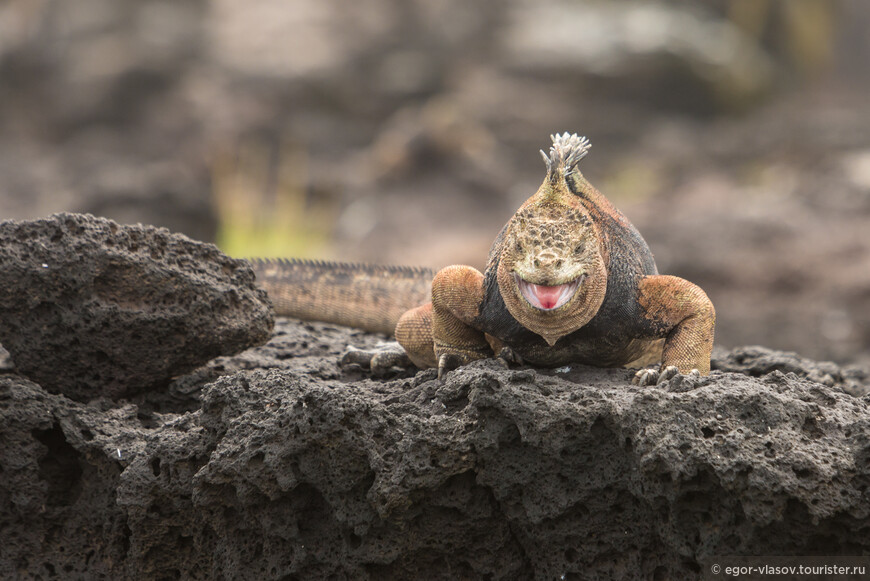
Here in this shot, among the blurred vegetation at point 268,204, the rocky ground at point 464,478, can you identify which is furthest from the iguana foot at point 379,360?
the blurred vegetation at point 268,204

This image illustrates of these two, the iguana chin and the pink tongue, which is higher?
Answer: the iguana chin

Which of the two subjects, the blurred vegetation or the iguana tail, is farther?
the blurred vegetation

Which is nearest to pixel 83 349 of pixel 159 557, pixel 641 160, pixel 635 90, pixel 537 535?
pixel 159 557

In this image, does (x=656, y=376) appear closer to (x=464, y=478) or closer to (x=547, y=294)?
(x=547, y=294)

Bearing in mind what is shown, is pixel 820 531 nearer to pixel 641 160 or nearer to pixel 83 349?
pixel 83 349

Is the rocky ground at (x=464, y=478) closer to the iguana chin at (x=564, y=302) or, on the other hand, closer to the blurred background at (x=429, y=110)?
the iguana chin at (x=564, y=302)

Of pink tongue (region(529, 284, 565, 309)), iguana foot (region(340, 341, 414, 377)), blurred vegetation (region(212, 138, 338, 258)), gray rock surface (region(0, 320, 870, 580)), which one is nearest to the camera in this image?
gray rock surface (region(0, 320, 870, 580))

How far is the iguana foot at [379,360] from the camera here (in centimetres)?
407

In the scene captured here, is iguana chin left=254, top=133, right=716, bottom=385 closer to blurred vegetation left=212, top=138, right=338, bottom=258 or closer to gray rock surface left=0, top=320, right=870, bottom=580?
gray rock surface left=0, top=320, right=870, bottom=580

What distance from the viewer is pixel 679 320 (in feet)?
11.5

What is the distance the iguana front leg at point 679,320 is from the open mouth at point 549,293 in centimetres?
45

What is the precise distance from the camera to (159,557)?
10.8ft

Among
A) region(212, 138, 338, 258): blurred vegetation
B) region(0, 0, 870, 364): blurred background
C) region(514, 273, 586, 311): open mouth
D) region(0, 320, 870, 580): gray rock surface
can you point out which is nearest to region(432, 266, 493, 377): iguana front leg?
region(0, 320, 870, 580): gray rock surface

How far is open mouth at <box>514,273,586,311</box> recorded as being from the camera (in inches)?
120
